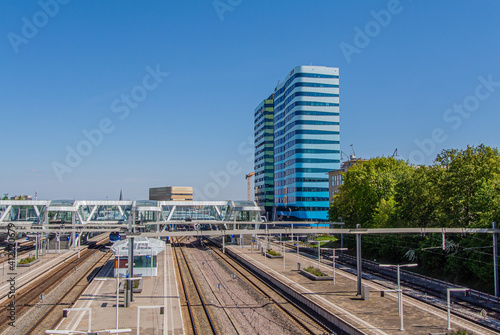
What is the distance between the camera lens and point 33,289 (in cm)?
3378

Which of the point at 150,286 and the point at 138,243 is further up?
the point at 138,243

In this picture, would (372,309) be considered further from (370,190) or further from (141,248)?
(370,190)

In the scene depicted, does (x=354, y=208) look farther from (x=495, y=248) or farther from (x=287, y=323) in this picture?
(x=287, y=323)

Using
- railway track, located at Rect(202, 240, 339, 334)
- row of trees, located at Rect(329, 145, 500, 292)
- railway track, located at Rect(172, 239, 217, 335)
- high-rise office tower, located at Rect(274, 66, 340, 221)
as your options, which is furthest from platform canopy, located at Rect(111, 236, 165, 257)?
high-rise office tower, located at Rect(274, 66, 340, 221)

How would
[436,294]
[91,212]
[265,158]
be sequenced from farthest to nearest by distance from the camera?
[265,158] < [91,212] < [436,294]

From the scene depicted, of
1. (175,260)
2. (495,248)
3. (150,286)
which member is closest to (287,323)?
(150,286)

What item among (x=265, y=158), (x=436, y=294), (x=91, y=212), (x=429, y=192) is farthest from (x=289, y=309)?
(x=265, y=158)

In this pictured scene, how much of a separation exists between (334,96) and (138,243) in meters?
90.2

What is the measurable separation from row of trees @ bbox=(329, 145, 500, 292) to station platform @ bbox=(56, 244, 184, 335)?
2124 centimetres

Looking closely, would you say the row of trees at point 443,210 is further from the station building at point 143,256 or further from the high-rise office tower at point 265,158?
the high-rise office tower at point 265,158

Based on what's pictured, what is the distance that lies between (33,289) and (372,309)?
2718 centimetres

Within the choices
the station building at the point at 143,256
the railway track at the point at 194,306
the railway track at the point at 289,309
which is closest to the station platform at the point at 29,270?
the station building at the point at 143,256

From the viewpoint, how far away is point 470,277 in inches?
1362

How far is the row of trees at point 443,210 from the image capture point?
32438 mm
